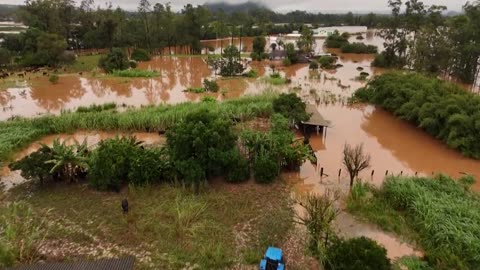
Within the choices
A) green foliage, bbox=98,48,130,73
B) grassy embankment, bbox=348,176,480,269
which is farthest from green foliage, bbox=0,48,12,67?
grassy embankment, bbox=348,176,480,269

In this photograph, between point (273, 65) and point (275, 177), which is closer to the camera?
point (275, 177)

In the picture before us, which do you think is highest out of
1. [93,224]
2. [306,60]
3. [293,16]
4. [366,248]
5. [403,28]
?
[293,16]

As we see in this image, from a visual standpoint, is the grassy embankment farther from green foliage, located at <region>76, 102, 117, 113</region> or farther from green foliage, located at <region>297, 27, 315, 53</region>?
green foliage, located at <region>297, 27, 315, 53</region>

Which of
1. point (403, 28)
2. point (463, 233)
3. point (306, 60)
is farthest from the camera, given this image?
point (306, 60)

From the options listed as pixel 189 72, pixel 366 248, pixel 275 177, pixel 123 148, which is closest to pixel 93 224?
pixel 123 148

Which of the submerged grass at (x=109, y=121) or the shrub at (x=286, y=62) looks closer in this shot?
the submerged grass at (x=109, y=121)

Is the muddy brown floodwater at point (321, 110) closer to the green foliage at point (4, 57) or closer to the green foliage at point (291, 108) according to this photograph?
the green foliage at point (291, 108)

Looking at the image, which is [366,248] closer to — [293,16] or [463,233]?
[463,233]

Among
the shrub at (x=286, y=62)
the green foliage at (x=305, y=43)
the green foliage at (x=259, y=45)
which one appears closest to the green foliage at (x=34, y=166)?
the shrub at (x=286, y=62)
